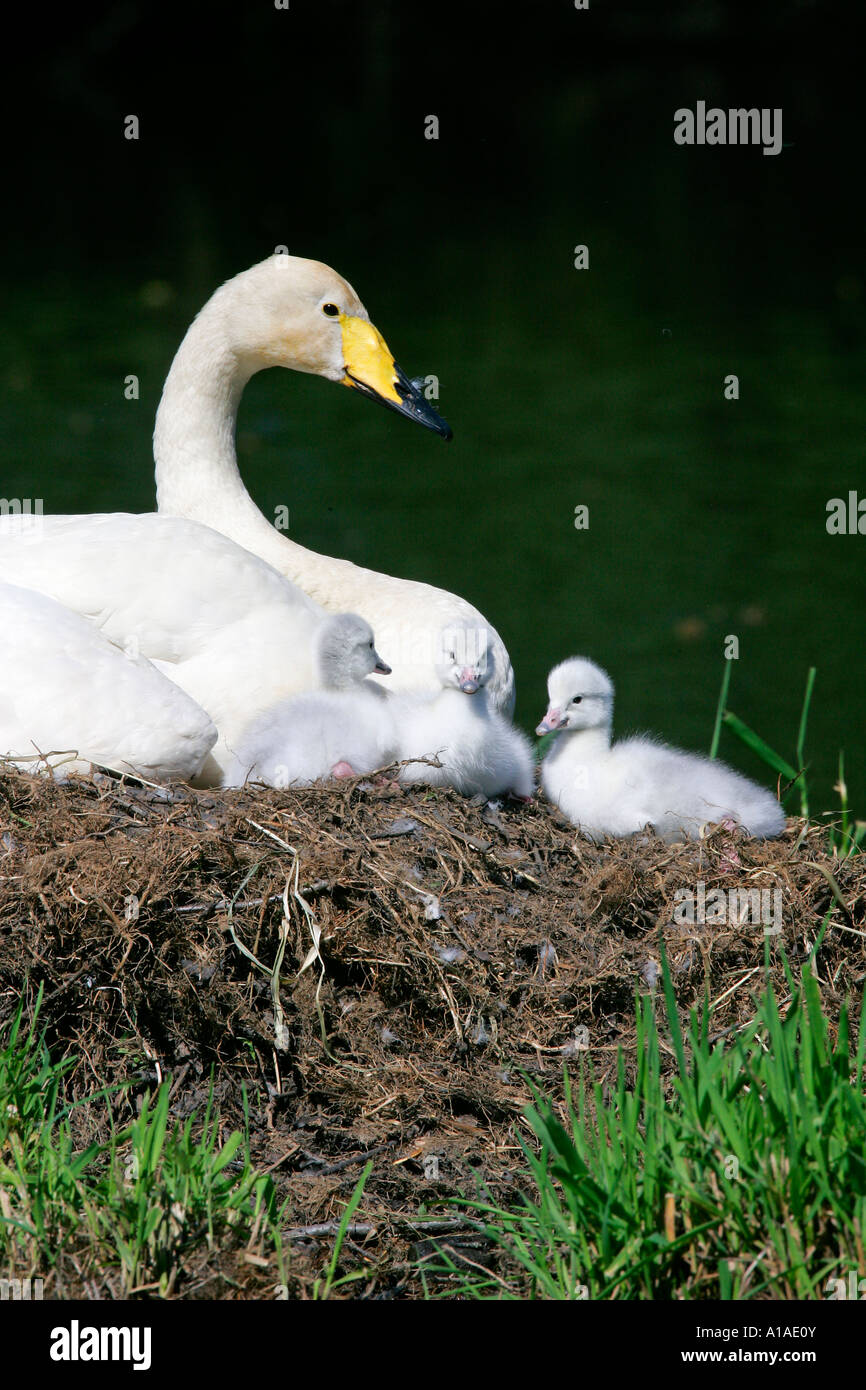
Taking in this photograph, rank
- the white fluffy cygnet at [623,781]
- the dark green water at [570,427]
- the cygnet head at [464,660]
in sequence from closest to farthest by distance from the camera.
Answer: the cygnet head at [464,660], the white fluffy cygnet at [623,781], the dark green water at [570,427]

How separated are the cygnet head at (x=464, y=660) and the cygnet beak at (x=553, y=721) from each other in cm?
26

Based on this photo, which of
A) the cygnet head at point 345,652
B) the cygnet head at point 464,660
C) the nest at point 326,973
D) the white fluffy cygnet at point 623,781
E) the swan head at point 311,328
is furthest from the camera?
the swan head at point 311,328

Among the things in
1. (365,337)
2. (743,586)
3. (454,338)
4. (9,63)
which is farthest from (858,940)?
(9,63)

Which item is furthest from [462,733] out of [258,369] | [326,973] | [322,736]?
[258,369]

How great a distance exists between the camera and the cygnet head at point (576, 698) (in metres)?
5.33

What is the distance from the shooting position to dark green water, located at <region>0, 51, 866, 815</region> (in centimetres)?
1221

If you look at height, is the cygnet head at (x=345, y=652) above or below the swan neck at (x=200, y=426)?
below

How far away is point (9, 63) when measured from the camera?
2938 centimetres

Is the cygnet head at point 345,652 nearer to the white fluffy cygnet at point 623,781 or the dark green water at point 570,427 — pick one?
the white fluffy cygnet at point 623,781

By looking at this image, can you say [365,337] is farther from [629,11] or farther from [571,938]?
[629,11]

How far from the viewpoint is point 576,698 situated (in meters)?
5.36

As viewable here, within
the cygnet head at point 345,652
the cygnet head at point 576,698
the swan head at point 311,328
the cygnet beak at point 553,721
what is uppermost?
the swan head at point 311,328

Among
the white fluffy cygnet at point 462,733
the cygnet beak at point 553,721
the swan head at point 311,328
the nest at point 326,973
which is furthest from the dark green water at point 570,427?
the nest at point 326,973

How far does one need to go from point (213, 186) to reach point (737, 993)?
23.4m
